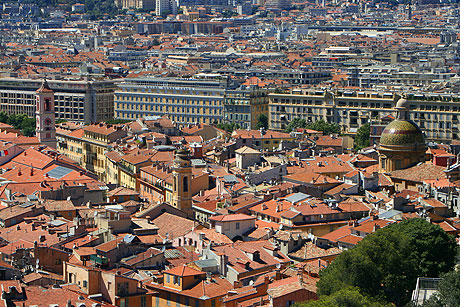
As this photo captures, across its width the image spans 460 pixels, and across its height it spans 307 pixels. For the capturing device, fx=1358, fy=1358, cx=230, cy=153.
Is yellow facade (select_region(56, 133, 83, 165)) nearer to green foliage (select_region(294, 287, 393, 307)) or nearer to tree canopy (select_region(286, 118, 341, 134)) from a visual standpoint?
tree canopy (select_region(286, 118, 341, 134))

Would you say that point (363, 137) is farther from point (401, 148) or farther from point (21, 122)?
point (21, 122)

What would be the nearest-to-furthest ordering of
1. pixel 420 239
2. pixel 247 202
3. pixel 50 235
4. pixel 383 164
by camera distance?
1. pixel 420 239
2. pixel 50 235
3. pixel 247 202
4. pixel 383 164

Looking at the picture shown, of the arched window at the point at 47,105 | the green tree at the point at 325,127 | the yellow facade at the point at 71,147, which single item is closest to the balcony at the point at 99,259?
the arched window at the point at 47,105

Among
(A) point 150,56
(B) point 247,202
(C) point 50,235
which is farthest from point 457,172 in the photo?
→ (A) point 150,56

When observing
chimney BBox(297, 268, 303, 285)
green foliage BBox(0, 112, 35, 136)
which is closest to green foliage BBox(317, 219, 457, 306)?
chimney BBox(297, 268, 303, 285)

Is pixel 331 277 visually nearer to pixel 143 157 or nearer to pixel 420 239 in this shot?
pixel 420 239

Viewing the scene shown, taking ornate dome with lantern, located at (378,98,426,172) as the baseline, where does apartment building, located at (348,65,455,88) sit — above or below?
below
